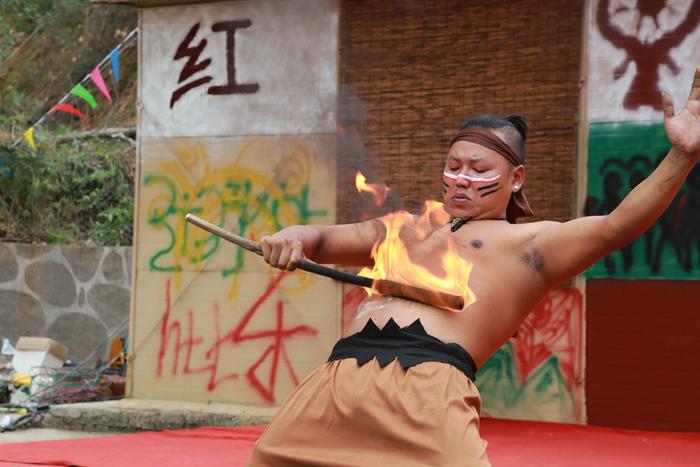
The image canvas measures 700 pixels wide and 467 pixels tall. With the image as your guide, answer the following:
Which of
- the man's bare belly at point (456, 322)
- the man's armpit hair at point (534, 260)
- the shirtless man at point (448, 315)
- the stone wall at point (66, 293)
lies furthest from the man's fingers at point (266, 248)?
the stone wall at point (66, 293)

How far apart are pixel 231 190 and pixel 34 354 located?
8.42 ft

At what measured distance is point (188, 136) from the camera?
897cm

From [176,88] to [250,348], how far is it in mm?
2293

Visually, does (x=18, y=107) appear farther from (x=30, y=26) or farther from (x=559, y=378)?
(x=559, y=378)

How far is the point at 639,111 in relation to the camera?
749 centimetres

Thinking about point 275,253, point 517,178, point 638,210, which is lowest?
point 275,253

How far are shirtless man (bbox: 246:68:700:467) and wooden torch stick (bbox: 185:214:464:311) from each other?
0.12 ft

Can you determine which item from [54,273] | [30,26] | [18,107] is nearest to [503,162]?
[54,273]

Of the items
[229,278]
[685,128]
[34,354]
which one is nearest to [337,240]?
[685,128]

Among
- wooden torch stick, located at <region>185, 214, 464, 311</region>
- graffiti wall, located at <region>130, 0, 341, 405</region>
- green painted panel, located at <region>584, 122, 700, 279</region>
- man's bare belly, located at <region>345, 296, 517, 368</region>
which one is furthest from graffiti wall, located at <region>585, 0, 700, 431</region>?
wooden torch stick, located at <region>185, 214, 464, 311</region>

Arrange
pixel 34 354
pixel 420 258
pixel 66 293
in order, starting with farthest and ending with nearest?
pixel 66 293, pixel 34 354, pixel 420 258

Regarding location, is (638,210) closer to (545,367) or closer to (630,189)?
(630,189)

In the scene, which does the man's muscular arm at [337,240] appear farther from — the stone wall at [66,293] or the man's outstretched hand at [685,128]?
the stone wall at [66,293]

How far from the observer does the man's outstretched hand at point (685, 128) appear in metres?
3.08
